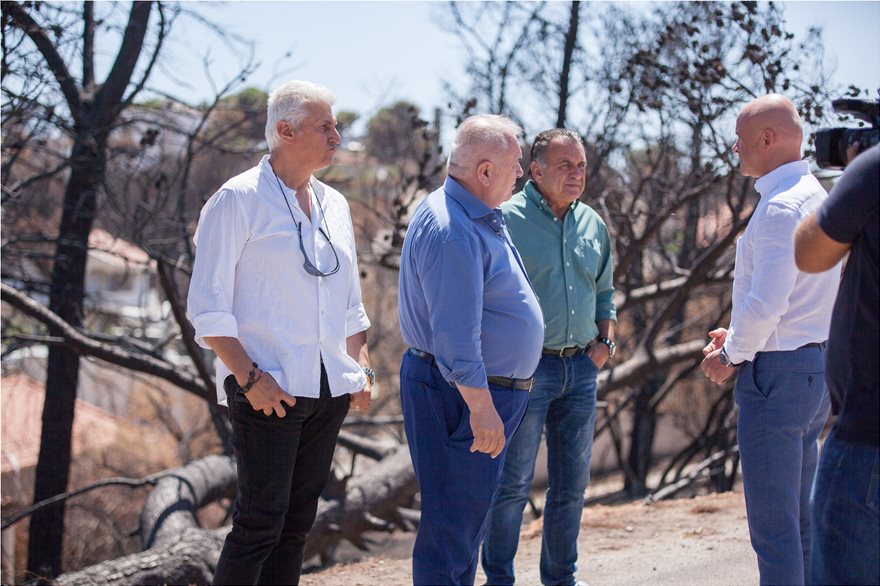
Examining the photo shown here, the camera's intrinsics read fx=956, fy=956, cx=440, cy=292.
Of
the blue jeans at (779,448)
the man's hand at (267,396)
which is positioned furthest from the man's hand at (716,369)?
the man's hand at (267,396)

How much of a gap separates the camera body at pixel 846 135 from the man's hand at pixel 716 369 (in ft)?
3.10

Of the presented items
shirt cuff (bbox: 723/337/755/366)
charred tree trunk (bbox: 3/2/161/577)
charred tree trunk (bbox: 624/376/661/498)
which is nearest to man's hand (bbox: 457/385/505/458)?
shirt cuff (bbox: 723/337/755/366)

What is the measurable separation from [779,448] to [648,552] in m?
2.35

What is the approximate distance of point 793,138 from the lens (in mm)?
3297

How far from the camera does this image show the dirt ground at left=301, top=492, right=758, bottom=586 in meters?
4.75

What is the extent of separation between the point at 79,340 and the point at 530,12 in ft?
17.9

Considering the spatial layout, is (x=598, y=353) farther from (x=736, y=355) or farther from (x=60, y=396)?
(x=60, y=396)

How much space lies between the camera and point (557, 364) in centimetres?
391

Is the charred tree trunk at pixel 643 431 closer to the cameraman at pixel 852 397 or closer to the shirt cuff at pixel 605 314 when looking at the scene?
the shirt cuff at pixel 605 314

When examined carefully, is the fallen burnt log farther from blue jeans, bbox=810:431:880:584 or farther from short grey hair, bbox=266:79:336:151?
blue jeans, bbox=810:431:880:584

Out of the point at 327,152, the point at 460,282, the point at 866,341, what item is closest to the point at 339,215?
the point at 327,152

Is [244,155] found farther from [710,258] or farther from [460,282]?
[460,282]

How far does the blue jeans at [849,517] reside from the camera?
7.41 feet

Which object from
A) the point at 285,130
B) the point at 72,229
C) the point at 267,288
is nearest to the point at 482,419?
the point at 267,288
